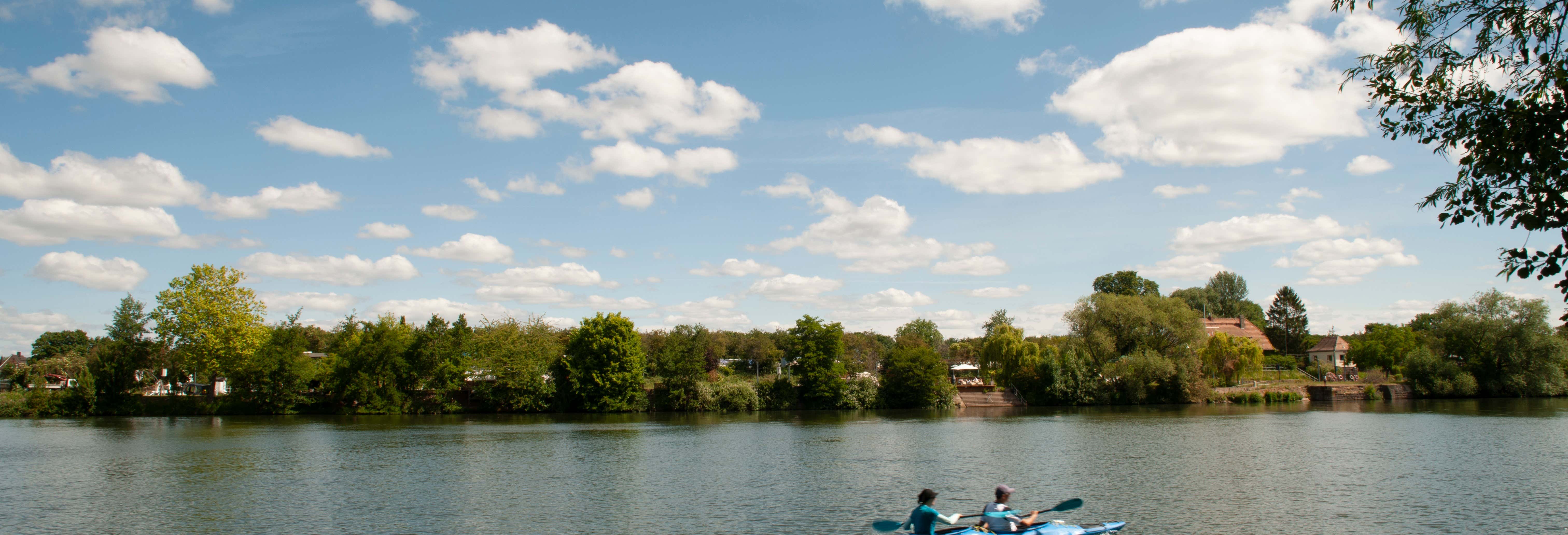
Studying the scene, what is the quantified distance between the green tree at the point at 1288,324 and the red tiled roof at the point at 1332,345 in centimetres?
800

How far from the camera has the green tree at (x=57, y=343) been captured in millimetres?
125875

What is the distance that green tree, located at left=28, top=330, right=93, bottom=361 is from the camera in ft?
413

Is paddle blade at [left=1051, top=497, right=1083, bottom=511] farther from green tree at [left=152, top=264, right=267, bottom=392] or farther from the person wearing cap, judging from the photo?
green tree at [left=152, top=264, right=267, bottom=392]

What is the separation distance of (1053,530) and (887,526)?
3.24 meters

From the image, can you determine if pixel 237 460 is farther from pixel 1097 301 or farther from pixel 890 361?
pixel 1097 301

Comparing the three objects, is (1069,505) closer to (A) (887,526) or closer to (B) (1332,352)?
(A) (887,526)

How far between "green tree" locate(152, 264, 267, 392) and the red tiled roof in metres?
119

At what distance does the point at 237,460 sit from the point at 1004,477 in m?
28.5

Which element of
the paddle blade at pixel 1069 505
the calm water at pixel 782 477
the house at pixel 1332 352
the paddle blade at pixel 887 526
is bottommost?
the calm water at pixel 782 477

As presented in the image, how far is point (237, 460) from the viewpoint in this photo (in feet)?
105

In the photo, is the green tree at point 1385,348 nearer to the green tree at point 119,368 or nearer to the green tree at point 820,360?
the green tree at point 820,360

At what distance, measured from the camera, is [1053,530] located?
16.3 metres

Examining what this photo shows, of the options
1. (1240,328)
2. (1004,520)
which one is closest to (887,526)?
(1004,520)

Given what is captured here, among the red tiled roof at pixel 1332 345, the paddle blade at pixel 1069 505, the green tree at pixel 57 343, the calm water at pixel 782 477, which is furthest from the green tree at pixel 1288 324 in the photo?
the green tree at pixel 57 343
